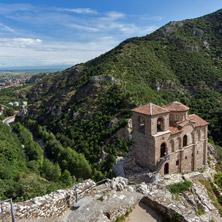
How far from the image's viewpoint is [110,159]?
3441cm

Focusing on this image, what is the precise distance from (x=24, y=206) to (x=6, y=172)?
20793mm

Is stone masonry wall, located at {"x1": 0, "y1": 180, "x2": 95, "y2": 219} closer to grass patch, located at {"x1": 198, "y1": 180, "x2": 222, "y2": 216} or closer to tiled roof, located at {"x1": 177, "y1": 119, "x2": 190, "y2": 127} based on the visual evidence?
tiled roof, located at {"x1": 177, "y1": 119, "x2": 190, "y2": 127}

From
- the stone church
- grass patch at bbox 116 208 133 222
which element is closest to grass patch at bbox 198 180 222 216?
the stone church

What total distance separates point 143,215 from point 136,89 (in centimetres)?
4038

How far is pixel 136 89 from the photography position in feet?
160

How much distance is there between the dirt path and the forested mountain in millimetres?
18433

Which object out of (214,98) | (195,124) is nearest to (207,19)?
(214,98)

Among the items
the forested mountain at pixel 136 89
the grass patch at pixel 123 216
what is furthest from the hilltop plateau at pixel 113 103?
the grass patch at pixel 123 216

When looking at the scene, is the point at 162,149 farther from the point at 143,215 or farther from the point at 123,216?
the point at 123,216

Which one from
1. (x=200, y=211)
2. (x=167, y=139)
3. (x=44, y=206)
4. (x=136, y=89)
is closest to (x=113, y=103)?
(x=136, y=89)

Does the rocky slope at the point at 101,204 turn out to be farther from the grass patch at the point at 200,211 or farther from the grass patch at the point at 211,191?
the grass patch at the point at 211,191

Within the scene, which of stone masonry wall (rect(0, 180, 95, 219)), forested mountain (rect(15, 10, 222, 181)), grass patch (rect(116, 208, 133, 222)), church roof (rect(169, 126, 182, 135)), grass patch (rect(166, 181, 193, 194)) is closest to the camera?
stone masonry wall (rect(0, 180, 95, 219))

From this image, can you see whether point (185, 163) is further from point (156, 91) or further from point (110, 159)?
point (156, 91)

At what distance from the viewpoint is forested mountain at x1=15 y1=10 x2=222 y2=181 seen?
40562mm
